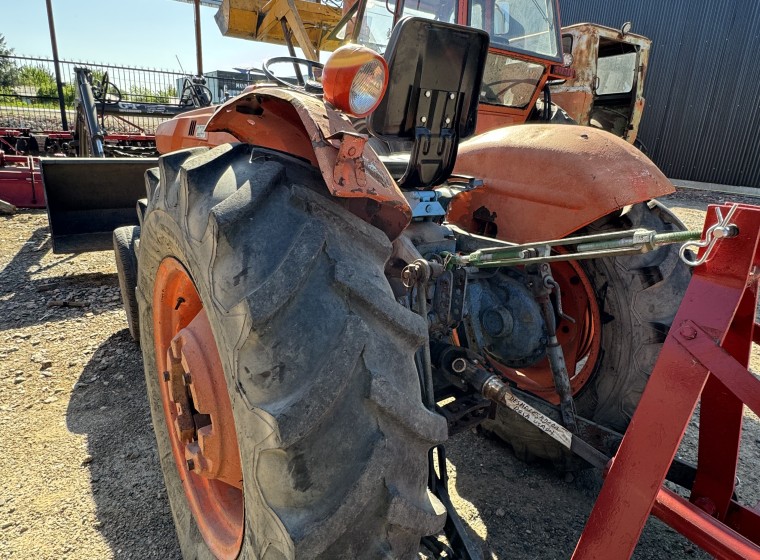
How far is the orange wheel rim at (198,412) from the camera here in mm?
1450

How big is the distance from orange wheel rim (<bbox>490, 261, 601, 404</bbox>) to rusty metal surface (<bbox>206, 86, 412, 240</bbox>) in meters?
1.09

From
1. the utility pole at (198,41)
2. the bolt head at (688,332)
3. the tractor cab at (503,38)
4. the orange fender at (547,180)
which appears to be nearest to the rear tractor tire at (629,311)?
the orange fender at (547,180)

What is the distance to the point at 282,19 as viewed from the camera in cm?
389

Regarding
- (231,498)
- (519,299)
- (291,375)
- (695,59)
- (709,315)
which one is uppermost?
(695,59)

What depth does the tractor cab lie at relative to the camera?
294cm

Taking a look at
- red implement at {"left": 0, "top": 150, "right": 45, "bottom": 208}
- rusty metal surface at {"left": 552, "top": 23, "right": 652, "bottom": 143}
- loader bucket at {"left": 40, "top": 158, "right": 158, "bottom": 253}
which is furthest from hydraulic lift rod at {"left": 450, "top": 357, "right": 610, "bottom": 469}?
rusty metal surface at {"left": 552, "top": 23, "right": 652, "bottom": 143}

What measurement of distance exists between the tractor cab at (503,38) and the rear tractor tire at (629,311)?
1549 millimetres

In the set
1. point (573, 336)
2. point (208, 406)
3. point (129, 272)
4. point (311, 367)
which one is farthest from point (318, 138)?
point (129, 272)

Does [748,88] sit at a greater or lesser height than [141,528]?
greater

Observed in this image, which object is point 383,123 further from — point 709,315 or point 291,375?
point 709,315

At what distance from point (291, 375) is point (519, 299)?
1.18 metres

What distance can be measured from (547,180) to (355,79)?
2.98 feet

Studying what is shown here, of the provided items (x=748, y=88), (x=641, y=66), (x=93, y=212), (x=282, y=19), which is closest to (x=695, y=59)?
(x=748, y=88)

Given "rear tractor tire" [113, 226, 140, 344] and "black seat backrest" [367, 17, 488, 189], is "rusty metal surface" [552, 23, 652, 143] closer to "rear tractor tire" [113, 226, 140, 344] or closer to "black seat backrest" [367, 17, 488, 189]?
"rear tractor tire" [113, 226, 140, 344]
